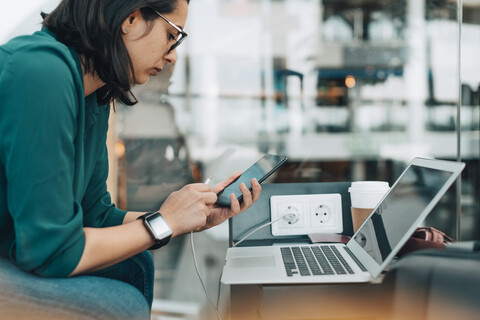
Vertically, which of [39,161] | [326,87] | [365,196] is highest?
[326,87]

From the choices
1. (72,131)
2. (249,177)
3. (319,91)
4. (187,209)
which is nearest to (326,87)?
(319,91)

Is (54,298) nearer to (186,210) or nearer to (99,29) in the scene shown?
(186,210)

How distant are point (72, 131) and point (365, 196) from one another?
0.78 metres

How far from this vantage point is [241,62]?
4.99m

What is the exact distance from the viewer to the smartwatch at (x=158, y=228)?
77 cm

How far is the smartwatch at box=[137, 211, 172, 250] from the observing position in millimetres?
774

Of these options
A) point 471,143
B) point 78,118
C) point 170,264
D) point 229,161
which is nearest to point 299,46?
point 229,161

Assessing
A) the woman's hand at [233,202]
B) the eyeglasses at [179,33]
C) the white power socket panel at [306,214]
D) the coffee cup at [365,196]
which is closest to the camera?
the eyeglasses at [179,33]

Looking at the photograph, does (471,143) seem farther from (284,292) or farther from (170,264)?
(284,292)

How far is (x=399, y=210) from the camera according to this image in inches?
34.4

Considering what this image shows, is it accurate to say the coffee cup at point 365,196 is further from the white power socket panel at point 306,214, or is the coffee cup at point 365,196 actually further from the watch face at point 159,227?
the watch face at point 159,227

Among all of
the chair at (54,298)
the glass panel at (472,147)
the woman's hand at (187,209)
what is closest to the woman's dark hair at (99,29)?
the woman's hand at (187,209)

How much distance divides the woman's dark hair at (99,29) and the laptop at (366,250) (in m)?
0.50

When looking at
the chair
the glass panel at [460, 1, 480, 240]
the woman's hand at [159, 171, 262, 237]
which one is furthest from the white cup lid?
the glass panel at [460, 1, 480, 240]
